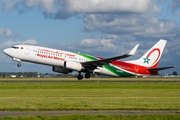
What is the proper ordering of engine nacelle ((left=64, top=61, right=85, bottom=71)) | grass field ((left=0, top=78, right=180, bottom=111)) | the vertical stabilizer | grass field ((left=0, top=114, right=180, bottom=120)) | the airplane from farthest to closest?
the vertical stabilizer → engine nacelle ((left=64, top=61, right=85, bottom=71)) → the airplane → grass field ((left=0, top=78, right=180, bottom=111)) → grass field ((left=0, top=114, right=180, bottom=120))

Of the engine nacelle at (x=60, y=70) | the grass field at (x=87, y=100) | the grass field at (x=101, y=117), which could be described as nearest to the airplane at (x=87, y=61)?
the engine nacelle at (x=60, y=70)

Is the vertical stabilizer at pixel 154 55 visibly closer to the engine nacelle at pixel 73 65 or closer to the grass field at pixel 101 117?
the engine nacelle at pixel 73 65

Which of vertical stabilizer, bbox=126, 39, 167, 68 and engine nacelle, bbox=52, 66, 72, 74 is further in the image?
vertical stabilizer, bbox=126, 39, 167, 68

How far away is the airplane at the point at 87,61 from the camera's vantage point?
4225 centimetres

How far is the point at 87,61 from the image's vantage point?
45875 millimetres

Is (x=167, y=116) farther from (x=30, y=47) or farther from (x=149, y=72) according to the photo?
(x=149, y=72)

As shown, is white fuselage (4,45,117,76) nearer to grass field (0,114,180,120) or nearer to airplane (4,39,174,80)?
airplane (4,39,174,80)

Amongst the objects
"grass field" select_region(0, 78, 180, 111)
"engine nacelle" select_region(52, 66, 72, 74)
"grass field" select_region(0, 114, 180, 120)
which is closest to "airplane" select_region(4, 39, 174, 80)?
"engine nacelle" select_region(52, 66, 72, 74)

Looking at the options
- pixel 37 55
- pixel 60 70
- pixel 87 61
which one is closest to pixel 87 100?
pixel 37 55

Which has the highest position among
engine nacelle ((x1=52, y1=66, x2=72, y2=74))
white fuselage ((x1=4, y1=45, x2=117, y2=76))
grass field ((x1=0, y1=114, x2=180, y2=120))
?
white fuselage ((x1=4, y1=45, x2=117, y2=76))

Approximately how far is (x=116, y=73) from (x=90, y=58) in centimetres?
640

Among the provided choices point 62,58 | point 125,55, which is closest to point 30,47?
point 62,58

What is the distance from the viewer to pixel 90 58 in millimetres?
47062

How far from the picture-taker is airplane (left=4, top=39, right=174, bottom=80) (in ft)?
139
